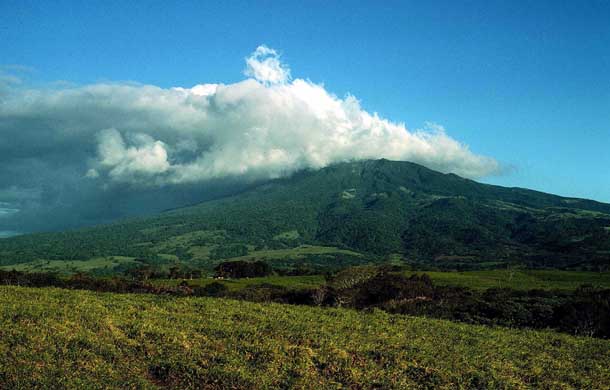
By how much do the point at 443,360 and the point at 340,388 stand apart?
5163mm

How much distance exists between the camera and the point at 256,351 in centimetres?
1600

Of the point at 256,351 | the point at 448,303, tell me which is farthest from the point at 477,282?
the point at 256,351

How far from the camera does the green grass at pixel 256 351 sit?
44.8ft

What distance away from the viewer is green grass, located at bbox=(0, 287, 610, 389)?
1365 centimetres

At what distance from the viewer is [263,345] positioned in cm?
1669

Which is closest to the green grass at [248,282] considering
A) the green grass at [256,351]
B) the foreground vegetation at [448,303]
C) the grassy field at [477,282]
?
the grassy field at [477,282]

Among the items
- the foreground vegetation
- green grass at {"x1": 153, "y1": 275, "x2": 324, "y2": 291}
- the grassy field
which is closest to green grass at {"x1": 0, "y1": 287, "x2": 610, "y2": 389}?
the foreground vegetation

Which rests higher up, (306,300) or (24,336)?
(24,336)

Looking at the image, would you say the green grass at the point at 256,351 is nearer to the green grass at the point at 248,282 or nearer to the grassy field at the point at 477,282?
the grassy field at the point at 477,282

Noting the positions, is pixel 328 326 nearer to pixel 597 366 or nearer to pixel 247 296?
pixel 597 366

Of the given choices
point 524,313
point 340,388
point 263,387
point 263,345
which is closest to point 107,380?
point 263,387

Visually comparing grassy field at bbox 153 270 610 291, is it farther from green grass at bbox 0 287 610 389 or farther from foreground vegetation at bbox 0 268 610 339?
green grass at bbox 0 287 610 389

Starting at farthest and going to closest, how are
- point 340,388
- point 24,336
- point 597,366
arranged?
point 597,366, point 24,336, point 340,388

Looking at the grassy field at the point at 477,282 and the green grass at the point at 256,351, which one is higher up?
the green grass at the point at 256,351
